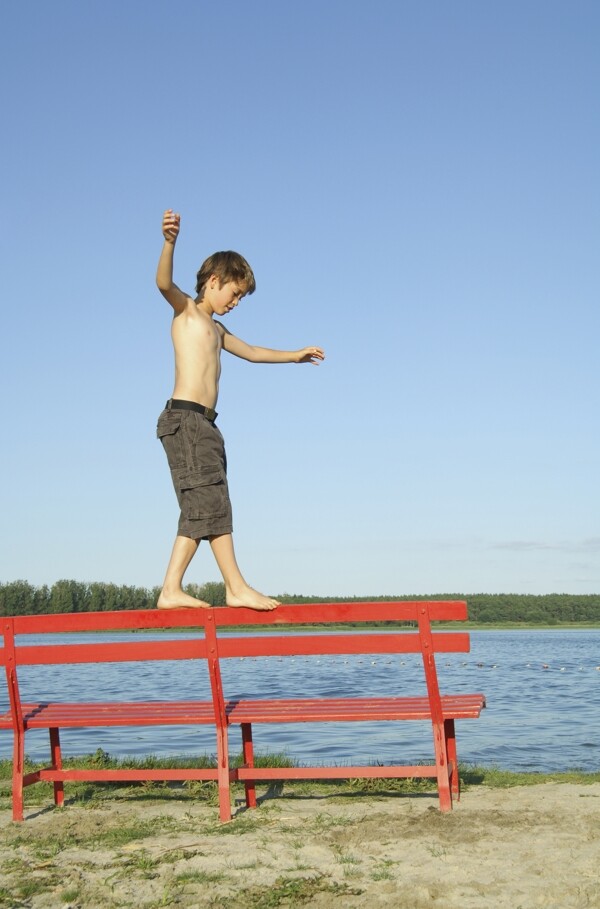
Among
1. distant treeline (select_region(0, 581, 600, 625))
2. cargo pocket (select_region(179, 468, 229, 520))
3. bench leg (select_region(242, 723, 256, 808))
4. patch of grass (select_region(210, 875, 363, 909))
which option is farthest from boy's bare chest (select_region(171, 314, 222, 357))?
distant treeline (select_region(0, 581, 600, 625))

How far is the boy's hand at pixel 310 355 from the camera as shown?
6414mm

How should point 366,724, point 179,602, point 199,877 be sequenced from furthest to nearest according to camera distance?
point 366,724 < point 179,602 < point 199,877

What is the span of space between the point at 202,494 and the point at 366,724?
9.15 m

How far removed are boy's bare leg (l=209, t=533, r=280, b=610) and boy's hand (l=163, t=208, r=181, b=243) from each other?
5.76ft

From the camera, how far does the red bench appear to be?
215 inches

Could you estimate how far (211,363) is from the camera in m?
5.84

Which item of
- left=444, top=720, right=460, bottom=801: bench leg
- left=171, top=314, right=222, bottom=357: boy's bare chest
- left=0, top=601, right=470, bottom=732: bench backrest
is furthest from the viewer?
left=444, top=720, right=460, bottom=801: bench leg

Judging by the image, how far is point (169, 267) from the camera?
5457 mm

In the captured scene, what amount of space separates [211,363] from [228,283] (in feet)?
1.68

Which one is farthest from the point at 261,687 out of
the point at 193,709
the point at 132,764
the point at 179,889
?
the point at 179,889

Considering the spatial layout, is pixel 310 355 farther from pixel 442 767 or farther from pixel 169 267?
pixel 442 767

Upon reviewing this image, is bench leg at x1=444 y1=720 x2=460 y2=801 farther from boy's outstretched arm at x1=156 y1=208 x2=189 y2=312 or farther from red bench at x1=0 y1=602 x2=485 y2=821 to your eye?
boy's outstretched arm at x1=156 y1=208 x2=189 y2=312

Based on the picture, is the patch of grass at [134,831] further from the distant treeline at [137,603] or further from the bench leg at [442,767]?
the distant treeline at [137,603]

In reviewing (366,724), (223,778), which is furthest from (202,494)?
(366,724)
